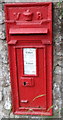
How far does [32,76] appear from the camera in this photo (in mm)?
2711

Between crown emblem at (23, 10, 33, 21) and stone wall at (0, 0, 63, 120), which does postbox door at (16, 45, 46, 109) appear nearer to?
stone wall at (0, 0, 63, 120)

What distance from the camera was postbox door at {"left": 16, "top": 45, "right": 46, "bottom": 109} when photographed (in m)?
2.61

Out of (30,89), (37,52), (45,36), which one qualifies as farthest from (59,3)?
(30,89)

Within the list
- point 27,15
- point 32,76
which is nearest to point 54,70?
point 32,76

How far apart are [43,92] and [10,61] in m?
0.59

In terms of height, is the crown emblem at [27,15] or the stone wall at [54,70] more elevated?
the crown emblem at [27,15]

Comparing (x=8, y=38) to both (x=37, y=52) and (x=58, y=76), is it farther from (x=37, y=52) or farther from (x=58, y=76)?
(x=58, y=76)

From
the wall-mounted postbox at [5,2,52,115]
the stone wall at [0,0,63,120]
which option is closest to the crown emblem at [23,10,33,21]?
the wall-mounted postbox at [5,2,52,115]

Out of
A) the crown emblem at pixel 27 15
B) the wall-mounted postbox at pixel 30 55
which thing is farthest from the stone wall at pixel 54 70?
the crown emblem at pixel 27 15

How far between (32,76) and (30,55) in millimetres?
274

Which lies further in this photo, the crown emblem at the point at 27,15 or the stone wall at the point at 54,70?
the stone wall at the point at 54,70

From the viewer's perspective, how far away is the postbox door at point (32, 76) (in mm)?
2613

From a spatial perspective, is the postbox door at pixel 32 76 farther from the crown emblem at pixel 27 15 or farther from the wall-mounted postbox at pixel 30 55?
the crown emblem at pixel 27 15

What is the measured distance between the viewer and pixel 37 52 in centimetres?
260
